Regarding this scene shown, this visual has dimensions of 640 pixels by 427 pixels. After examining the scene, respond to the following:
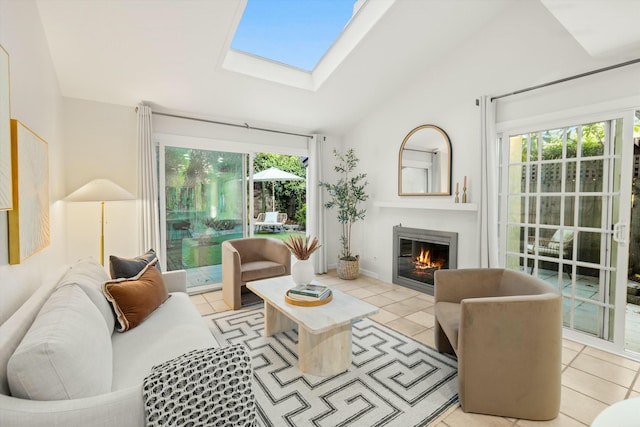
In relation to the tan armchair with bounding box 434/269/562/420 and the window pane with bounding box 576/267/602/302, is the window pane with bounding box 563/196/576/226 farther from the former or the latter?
the tan armchair with bounding box 434/269/562/420

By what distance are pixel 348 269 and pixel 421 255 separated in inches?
43.5

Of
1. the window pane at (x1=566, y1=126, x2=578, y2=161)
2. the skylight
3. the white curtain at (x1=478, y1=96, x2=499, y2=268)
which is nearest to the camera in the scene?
the window pane at (x1=566, y1=126, x2=578, y2=161)

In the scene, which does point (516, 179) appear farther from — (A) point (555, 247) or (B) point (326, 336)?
(B) point (326, 336)

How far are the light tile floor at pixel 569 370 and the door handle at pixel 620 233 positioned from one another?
937 mm

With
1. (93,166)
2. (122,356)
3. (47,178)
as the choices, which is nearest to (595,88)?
(122,356)

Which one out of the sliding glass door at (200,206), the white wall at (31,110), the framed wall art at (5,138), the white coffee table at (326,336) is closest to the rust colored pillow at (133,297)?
the white wall at (31,110)

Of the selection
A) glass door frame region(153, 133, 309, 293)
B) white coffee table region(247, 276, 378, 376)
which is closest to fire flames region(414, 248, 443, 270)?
white coffee table region(247, 276, 378, 376)

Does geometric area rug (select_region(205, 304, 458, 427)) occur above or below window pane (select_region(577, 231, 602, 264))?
below

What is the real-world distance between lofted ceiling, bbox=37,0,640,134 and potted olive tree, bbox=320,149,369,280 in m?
0.93

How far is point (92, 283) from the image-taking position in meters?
1.91

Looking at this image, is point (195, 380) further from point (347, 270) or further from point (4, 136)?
point (347, 270)

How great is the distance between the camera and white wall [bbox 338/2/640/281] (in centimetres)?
285

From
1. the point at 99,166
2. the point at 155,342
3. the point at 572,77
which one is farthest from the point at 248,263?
the point at 572,77

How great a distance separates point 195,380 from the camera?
1.13m
